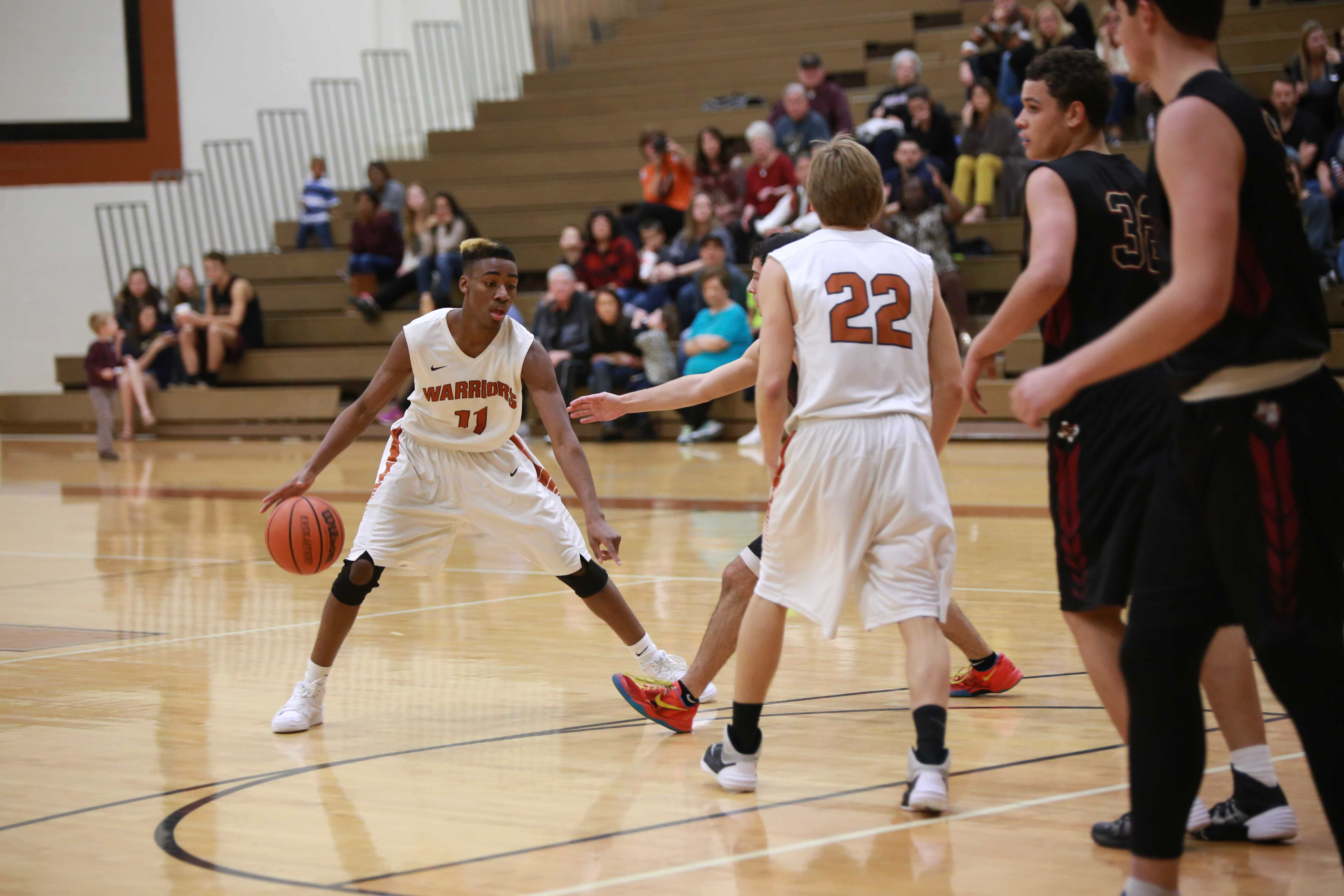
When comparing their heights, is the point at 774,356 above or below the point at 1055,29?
below

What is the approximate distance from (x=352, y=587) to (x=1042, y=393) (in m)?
2.66

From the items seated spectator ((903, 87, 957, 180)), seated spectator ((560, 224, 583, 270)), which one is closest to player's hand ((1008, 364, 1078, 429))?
seated spectator ((903, 87, 957, 180))

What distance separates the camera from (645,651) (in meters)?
4.84

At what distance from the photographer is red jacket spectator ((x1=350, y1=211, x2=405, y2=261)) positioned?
17.8 meters

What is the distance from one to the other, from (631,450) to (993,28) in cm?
577

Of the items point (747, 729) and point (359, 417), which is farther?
point (359, 417)

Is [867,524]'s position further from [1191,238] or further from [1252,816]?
[1191,238]

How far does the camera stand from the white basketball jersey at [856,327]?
3531mm

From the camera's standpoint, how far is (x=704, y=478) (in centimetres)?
1126

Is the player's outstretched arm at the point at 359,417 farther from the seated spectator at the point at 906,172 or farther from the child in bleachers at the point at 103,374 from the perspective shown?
the child in bleachers at the point at 103,374

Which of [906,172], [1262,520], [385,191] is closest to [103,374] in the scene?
[385,191]

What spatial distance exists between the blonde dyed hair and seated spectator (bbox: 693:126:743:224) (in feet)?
39.2

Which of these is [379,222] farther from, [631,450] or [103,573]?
[103,573]

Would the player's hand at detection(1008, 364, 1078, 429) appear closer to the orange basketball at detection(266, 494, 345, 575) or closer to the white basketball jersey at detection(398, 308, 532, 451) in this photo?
the white basketball jersey at detection(398, 308, 532, 451)
